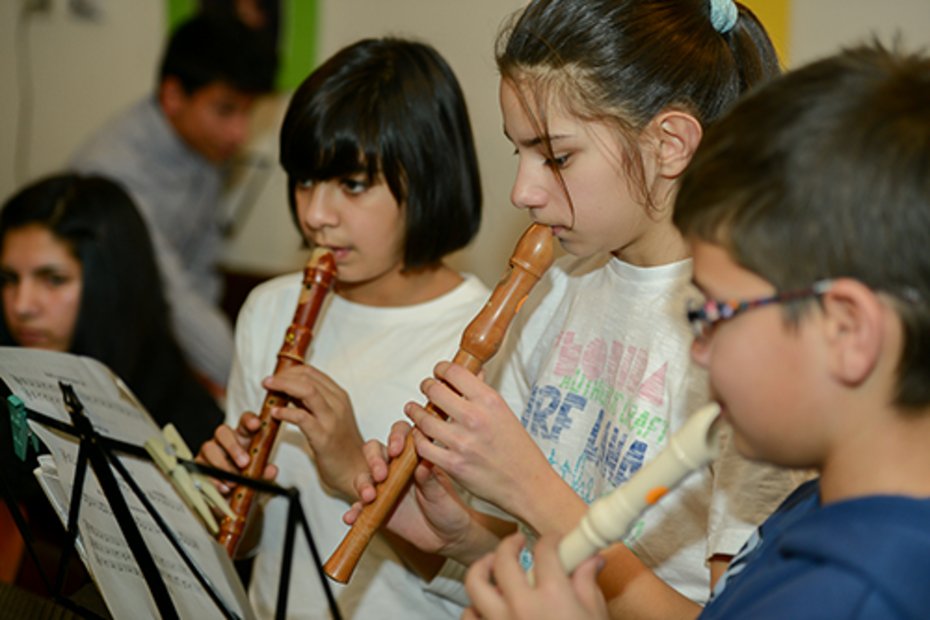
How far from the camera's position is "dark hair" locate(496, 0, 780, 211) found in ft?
3.13

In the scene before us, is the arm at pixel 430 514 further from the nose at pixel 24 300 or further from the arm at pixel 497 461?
the nose at pixel 24 300

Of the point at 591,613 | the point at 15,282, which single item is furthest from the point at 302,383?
the point at 15,282

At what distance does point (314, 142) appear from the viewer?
1267 millimetres

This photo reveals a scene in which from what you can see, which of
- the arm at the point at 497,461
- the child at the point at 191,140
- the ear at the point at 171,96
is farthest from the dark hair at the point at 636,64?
the ear at the point at 171,96

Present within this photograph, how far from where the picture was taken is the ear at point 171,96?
2.61 meters

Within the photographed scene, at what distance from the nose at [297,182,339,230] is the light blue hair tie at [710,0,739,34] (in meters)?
0.50

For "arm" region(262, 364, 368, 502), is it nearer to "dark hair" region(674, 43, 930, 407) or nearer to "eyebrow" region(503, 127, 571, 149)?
"eyebrow" region(503, 127, 571, 149)

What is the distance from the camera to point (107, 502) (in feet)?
2.85

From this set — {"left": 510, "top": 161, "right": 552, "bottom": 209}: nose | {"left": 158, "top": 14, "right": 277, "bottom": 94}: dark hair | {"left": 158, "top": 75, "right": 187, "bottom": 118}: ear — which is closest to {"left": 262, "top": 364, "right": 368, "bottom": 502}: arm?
{"left": 510, "top": 161, "right": 552, "bottom": 209}: nose

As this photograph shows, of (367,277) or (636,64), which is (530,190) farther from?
(367,277)

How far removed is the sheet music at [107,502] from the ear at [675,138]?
0.51 meters

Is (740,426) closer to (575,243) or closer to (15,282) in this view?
(575,243)

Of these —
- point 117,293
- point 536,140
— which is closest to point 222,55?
point 117,293

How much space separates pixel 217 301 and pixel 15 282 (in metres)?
0.97
